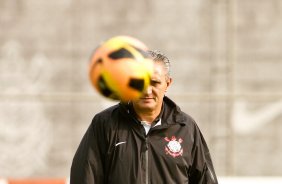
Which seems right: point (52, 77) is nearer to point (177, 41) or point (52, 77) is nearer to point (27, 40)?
point (27, 40)

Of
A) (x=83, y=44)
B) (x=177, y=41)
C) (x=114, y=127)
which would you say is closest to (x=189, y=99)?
(x=177, y=41)

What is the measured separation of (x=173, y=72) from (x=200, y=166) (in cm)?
541

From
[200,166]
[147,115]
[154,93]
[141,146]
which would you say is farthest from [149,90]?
[200,166]

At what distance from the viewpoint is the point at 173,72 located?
417 inches

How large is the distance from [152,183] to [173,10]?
5.86 m

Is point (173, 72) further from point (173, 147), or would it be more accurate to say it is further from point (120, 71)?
point (120, 71)

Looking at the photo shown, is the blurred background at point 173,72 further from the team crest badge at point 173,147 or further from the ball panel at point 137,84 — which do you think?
the ball panel at point 137,84

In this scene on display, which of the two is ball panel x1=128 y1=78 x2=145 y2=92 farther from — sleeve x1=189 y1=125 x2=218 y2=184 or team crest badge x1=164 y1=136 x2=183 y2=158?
sleeve x1=189 y1=125 x2=218 y2=184

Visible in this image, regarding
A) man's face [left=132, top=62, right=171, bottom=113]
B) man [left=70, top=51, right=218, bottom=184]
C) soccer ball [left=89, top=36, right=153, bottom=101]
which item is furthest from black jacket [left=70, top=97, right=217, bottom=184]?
soccer ball [left=89, top=36, right=153, bottom=101]

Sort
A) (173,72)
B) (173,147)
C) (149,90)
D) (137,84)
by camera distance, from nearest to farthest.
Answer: (137,84) → (149,90) → (173,147) → (173,72)

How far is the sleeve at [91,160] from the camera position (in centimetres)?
500

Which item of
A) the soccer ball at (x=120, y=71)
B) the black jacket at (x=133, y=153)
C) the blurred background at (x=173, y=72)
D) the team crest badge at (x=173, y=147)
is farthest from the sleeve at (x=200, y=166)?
the blurred background at (x=173, y=72)

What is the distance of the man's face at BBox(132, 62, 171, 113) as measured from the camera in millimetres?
5020

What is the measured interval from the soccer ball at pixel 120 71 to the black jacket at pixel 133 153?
1.69ft
